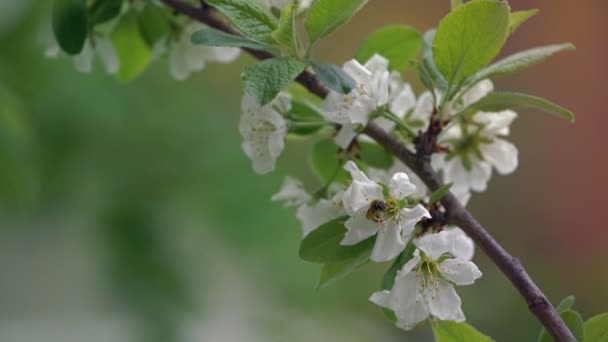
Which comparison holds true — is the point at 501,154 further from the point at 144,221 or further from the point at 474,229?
the point at 144,221

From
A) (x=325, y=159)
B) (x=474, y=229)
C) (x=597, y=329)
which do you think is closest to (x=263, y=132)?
(x=325, y=159)

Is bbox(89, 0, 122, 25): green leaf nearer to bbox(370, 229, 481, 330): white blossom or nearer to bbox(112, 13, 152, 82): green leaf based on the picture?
bbox(112, 13, 152, 82): green leaf

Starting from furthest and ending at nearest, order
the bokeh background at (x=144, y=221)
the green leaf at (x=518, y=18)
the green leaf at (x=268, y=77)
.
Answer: the bokeh background at (x=144, y=221), the green leaf at (x=518, y=18), the green leaf at (x=268, y=77)

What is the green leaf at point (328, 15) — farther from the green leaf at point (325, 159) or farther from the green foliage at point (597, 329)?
the green foliage at point (597, 329)

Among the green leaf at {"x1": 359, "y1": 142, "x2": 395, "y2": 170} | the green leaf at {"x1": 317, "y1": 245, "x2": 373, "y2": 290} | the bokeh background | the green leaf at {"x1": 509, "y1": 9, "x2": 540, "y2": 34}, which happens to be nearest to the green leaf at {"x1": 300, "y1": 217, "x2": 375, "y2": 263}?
the green leaf at {"x1": 317, "y1": 245, "x2": 373, "y2": 290}

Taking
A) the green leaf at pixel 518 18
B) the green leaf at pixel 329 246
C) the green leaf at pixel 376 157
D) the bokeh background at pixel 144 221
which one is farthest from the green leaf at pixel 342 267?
the bokeh background at pixel 144 221

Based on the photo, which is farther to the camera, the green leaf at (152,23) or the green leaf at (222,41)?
the green leaf at (152,23)
